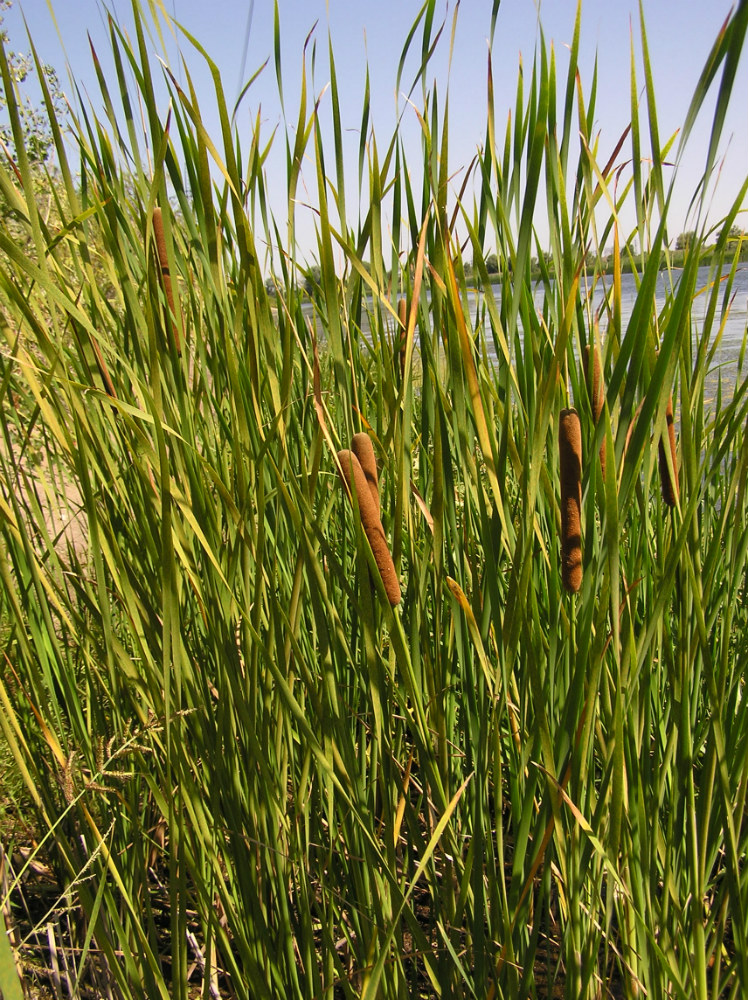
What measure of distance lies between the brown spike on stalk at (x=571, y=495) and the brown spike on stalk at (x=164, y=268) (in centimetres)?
46

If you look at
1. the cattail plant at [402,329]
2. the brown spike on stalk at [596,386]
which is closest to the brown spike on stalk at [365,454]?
the cattail plant at [402,329]

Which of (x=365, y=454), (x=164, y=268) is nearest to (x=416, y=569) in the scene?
(x=365, y=454)

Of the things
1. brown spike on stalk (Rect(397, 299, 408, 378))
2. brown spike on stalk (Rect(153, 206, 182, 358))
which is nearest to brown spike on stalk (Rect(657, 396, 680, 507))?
brown spike on stalk (Rect(397, 299, 408, 378))

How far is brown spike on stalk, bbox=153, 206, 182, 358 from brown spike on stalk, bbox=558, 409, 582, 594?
0.46 metres

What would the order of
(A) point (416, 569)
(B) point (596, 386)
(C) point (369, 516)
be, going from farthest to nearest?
(A) point (416, 569) < (B) point (596, 386) < (C) point (369, 516)

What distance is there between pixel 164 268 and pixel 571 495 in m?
0.53

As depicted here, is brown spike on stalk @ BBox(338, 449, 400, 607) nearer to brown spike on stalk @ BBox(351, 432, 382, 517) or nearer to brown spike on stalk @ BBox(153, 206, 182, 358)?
brown spike on stalk @ BBox(351, 432, 382, 517)

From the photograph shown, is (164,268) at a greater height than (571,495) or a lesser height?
greater

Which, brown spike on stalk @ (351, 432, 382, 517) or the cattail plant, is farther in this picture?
the cattail plant

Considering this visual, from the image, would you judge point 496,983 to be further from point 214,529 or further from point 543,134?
point 543,134

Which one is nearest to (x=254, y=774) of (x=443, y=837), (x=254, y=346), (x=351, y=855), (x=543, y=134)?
(x=351, y=855)

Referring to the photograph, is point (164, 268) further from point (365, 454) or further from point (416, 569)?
point (416, 569)

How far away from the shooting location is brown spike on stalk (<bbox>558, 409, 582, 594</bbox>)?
687mm

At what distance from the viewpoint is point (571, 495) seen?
69 centimetres
